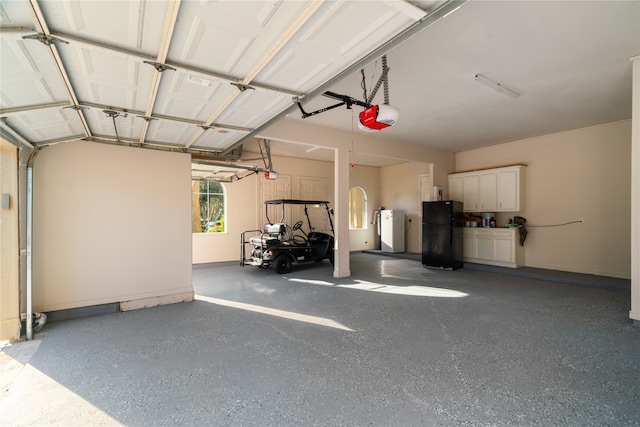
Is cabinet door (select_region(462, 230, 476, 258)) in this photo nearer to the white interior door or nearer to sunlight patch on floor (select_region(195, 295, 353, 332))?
the white interior door

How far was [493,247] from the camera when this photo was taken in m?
6.95

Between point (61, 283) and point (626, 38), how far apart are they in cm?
710

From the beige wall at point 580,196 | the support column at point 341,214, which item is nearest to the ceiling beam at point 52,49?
the support column at point 341,214

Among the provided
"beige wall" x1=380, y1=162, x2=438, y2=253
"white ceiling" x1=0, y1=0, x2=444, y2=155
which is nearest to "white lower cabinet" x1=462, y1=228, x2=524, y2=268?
"beige wall" x1=380, y1=162, x2=438, y2=253

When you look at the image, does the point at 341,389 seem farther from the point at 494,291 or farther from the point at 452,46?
the point at 494,291

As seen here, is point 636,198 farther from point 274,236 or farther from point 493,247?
point 274,236

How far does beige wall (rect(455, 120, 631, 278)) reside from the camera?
5496 mm

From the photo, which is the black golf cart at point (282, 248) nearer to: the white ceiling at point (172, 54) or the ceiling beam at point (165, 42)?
the white ceiling at point (172, 54)

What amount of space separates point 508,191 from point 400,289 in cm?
398

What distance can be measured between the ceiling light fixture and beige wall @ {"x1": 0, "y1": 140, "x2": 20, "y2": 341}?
5.54 metres

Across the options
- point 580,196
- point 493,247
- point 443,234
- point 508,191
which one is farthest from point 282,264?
point 580,196

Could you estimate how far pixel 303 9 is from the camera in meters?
1.56

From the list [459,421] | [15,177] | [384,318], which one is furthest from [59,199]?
[459,421]

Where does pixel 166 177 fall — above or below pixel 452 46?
below
